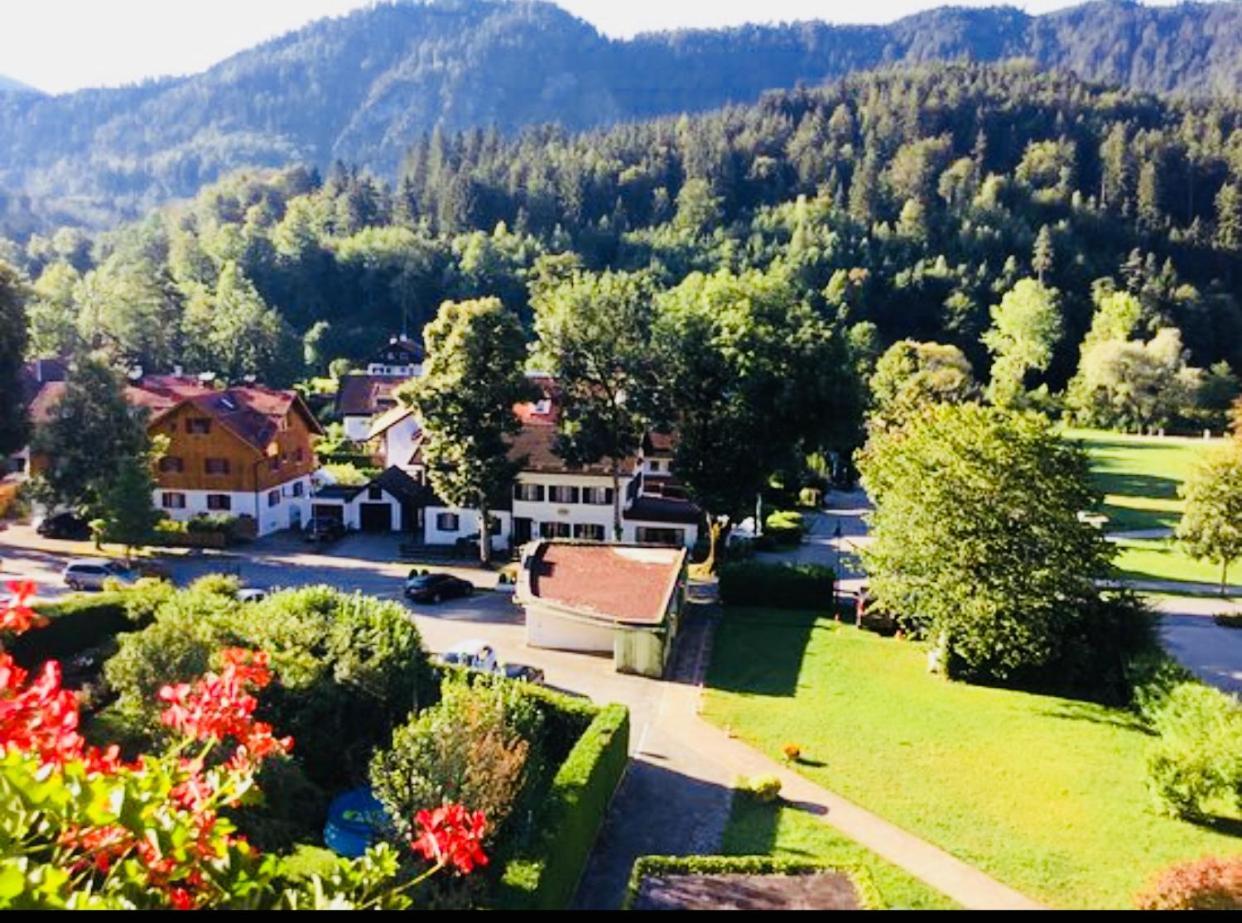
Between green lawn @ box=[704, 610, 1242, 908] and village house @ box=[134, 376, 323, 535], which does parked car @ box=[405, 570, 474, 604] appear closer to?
green lawn @ box=[704, 610, 1242, 908]

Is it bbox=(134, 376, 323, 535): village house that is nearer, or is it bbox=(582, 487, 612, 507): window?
bbox=(582, 487, 612, 507): window

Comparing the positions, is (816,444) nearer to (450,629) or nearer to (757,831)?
(450,629)

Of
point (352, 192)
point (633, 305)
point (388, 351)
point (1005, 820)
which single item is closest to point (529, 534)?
point (633, 305)

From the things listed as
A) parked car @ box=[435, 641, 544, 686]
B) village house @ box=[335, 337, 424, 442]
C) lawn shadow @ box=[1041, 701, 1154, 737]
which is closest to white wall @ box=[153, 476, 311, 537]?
village house @ box=[335, 337, 424, 442]

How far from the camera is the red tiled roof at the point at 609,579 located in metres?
35.0

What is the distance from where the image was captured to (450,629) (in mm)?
37938

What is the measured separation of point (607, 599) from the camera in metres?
35.8

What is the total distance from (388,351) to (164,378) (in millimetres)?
44923

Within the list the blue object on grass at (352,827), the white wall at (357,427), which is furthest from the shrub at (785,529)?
the white wall at (357,427)

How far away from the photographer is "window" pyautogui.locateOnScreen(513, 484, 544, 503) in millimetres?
49688

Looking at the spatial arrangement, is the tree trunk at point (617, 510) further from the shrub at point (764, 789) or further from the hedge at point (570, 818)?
the shrub at point (764, 789)

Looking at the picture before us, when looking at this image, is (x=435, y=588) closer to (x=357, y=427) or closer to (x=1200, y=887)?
(x=1200, y=887)

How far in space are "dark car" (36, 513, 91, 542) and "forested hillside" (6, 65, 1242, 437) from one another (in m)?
44.3

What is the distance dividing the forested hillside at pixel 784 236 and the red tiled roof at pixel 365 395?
16.3 m
